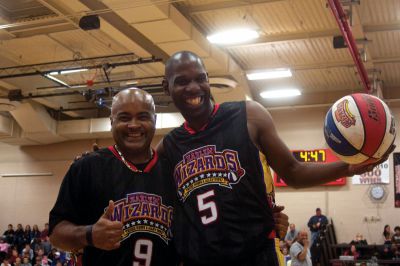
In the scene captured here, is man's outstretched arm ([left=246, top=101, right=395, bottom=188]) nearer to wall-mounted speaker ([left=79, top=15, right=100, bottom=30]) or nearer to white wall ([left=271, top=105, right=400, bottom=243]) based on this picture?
wall-mounted speaker ([left=79, top=15, right=100, bottom=30])

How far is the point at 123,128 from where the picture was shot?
9.23ft

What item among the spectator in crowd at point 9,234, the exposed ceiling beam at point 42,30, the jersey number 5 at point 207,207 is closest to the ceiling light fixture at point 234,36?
the exposed ceiling beam at point 42,30

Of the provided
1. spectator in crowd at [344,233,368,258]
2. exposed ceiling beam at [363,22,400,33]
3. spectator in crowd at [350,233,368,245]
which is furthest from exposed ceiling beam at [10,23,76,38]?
spectator in crowd at [350,233,368,245]

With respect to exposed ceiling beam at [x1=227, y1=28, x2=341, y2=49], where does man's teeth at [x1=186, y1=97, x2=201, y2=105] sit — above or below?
below

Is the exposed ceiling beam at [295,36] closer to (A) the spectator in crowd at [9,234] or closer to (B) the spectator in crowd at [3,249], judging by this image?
(B) the spectator in crowd at [3,249]

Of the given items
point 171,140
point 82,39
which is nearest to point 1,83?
point 82,39

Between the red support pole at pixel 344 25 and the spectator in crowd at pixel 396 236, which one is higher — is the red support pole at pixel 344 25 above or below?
above

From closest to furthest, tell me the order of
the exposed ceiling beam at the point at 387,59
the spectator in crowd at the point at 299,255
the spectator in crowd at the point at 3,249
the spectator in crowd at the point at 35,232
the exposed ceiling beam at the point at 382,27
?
1. the spectator in crowd at the point at 299,255
2. the exposed ceiling beam at the point at 382,27
3. the exposed ceiling beam at the point at 387,59
4. the spectator in crowd at the point at 3,249
5. the spectator in crowd at the point at 35,232

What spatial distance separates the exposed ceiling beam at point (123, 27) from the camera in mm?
11500

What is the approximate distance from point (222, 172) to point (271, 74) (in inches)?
515

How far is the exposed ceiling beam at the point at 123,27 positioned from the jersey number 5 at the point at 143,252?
935 centimetres

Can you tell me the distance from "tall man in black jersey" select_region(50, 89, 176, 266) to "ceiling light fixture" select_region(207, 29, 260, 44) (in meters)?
10.1

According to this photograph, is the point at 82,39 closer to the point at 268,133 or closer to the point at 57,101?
the point at 57,101

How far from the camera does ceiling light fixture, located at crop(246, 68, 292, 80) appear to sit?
593 inches
